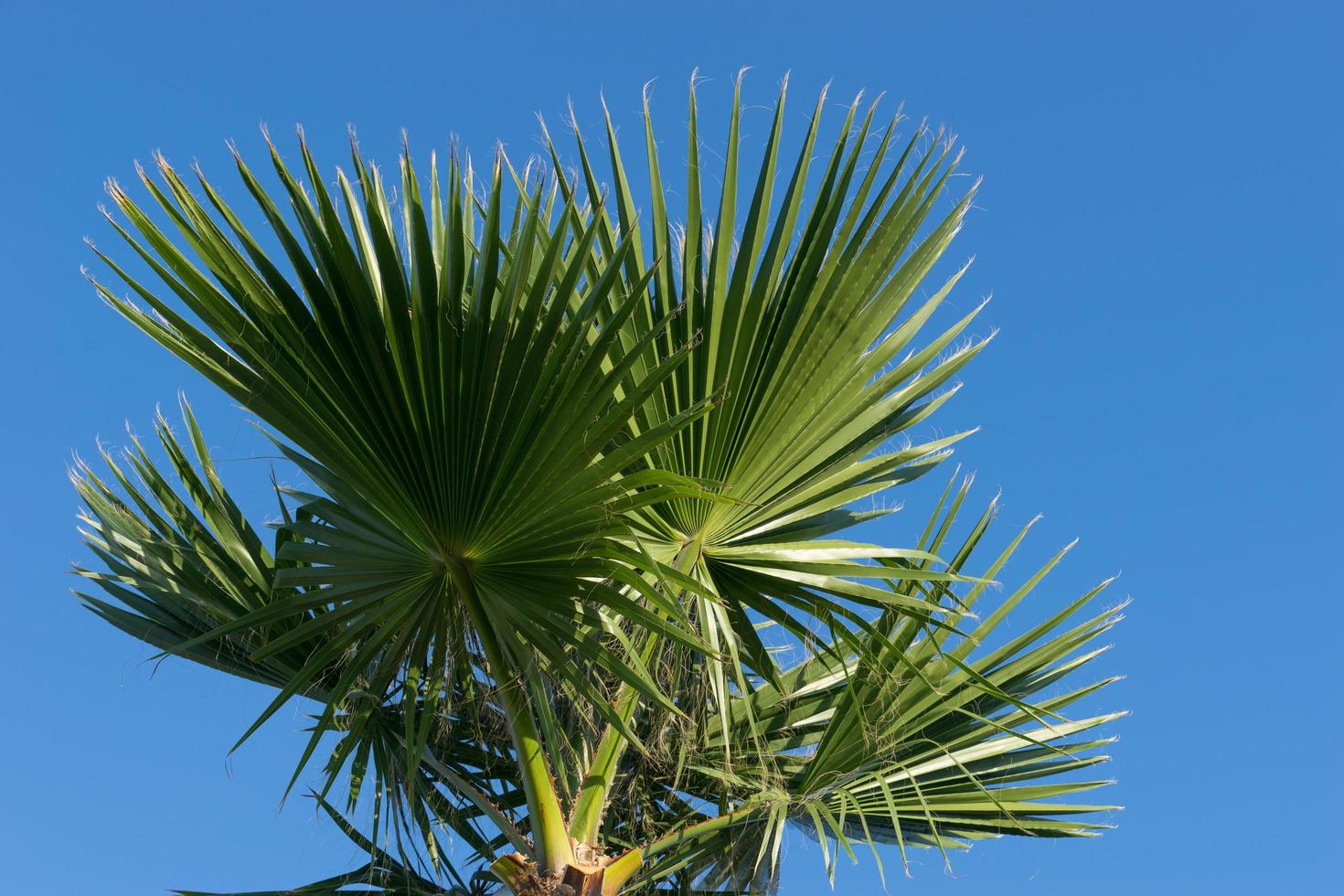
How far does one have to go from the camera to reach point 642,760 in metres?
4.28

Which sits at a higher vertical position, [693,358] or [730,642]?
[693,358]

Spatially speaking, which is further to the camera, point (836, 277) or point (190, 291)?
point (836, 277)

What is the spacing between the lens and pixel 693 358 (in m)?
3.51

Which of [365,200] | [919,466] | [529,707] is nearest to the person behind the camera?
[365,200]

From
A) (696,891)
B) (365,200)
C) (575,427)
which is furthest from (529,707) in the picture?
(365,200)

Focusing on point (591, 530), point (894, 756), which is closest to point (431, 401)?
point (591, 530)

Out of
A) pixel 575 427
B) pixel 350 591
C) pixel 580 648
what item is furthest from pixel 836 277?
pixel 350 591

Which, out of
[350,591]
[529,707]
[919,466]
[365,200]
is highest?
[365,200]

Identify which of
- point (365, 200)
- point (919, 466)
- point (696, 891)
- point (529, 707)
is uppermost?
point (365, 200)

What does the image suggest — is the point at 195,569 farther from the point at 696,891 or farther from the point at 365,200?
the point at 696,891

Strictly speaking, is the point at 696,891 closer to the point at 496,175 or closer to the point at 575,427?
the point at 575,427

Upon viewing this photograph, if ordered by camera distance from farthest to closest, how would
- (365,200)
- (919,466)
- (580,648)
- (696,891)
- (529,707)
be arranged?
(696,891) < (919,466) < (529,707) < (580,648) < (365,200)

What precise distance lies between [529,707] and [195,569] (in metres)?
1.26

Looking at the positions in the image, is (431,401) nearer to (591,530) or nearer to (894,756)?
(591,530)
